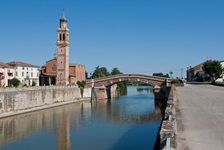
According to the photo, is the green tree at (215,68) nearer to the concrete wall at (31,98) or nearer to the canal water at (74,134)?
the concrete wall at (31,98)

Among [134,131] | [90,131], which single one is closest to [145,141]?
[134,131]

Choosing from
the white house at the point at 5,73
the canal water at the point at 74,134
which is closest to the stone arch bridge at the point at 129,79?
the white house at the point at 5,73

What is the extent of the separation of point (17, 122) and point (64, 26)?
34139mm

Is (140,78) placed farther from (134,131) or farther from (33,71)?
(134,131)

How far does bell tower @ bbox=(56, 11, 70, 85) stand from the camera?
188ft

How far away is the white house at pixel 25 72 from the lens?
59531 millimetres

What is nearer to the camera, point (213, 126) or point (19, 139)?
point (213, 126)

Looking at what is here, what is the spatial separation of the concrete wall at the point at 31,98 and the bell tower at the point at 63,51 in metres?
6.61

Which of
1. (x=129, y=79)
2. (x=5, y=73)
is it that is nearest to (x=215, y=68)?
(x=129, y=79)

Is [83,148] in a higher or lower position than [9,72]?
lower

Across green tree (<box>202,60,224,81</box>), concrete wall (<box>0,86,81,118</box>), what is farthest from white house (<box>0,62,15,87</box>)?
green tree (<box>202,60,224,81</box>)

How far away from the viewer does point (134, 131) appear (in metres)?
23.2

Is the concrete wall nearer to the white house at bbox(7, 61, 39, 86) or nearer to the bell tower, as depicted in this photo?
the bell tower

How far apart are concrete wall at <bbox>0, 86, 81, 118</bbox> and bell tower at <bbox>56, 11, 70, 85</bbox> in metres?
6.61
